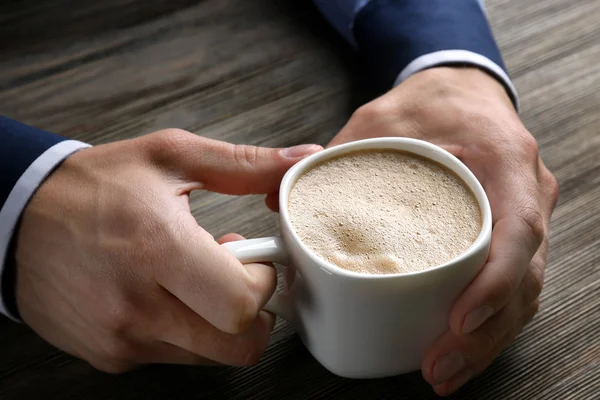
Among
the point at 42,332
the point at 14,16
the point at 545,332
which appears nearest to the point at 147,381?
the point at 42,332

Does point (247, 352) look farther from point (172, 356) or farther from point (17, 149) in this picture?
point (17, 149)

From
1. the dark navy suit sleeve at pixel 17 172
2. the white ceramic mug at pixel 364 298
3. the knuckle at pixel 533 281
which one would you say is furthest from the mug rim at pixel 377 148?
the dark navy suit sleeve at pixel 17 172

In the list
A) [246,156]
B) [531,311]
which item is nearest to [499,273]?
[531,311]

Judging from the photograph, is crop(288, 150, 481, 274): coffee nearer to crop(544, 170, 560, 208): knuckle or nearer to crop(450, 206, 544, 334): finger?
crop(450, 206, 544, 334): finger

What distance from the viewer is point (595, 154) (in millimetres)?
757

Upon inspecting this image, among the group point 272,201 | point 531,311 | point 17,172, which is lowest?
point 531,311

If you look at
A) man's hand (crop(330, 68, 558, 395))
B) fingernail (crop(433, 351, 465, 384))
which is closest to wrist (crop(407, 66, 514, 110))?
man's hand (crop(330, 68, 558, 395))

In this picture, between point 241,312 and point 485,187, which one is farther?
point 485,187

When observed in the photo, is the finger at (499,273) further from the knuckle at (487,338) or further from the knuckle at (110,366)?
the knuckle at (110,366)

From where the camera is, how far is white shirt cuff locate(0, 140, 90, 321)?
1.92 ft

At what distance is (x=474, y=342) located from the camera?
0.54m

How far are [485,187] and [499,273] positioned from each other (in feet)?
0.41

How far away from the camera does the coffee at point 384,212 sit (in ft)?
1.57

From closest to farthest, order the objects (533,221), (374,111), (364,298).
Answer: (364,298)
(533,221)
(374,111)
